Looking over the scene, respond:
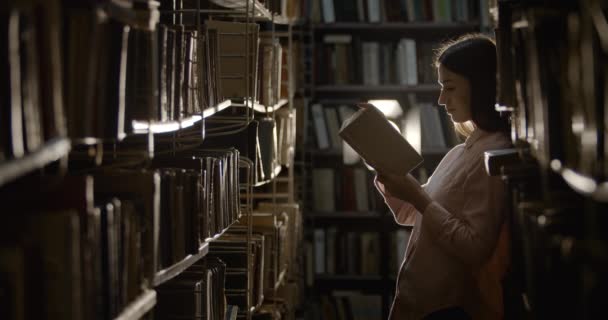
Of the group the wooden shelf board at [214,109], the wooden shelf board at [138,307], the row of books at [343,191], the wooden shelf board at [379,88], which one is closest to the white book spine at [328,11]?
the wooden shelf board at [379,88]

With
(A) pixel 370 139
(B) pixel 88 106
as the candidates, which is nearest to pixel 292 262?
(A) pixel 370 139

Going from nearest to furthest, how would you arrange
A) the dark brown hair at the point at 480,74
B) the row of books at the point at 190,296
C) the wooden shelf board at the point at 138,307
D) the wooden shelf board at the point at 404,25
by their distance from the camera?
the wooden shelf board at the point at 138,307
the row of books at the point at 190,296
the dark brown hair at the point at 480,74
the wooden shelf board at the point at 404,25

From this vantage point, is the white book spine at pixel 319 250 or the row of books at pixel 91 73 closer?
the row of books at pixel 91 73

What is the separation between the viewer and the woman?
7.69ft

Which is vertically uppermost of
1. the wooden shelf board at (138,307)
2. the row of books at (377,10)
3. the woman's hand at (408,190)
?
the row of books at (377,10)

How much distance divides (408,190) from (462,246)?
23cm

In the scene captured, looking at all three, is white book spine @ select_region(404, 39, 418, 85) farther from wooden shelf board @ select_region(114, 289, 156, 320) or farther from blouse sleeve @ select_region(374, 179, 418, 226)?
wooden shelf board @ select_region(114, 289, 156, 320)

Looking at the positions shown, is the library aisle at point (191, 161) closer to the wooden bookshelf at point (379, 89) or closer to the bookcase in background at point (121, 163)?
the bookcase in background at point (121, 163)

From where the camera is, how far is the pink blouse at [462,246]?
7.59 ft

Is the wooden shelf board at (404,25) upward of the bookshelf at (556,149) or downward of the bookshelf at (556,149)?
upward

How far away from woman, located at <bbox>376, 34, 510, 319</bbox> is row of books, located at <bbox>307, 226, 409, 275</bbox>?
2.57 meters

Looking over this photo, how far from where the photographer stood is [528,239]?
1.64 metres

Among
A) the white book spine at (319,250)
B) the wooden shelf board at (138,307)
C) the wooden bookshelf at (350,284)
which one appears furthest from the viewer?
the wooden bookshelf at (350,284)

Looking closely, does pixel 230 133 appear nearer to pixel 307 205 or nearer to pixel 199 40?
pixel 199 40
